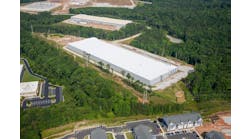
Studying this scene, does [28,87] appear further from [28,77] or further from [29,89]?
[28,77]

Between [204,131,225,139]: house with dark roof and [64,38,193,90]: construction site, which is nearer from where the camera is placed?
[204,131,225,139]: house with dark roof

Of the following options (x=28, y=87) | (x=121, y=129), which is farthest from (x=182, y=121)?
(x=28, y=87)

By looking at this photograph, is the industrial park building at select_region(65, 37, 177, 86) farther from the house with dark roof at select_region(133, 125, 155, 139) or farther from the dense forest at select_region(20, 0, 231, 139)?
the house with dark roof at select_region(133, 125, 155, 139)

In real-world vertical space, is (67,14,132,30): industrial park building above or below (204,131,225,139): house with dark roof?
above

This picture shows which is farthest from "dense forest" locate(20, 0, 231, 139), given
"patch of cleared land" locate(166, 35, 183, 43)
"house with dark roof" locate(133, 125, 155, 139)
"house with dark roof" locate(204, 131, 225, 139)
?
"house with dark roof" locate(204, 131, 225, 139)

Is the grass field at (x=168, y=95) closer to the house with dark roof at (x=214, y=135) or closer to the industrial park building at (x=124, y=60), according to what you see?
the industrial park building at (x=124, y=60)

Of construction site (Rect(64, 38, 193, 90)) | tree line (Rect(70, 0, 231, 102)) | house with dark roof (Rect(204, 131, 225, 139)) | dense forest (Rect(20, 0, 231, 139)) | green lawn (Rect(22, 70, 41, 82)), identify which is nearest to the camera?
house with dark roof (Rect(204, 131, 225, 139))

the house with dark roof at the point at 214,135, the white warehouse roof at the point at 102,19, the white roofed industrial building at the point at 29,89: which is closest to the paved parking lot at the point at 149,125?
the house with dark roof at the point at 214,135

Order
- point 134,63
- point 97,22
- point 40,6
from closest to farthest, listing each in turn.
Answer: point 134,63, point 97,22, point 40,6
